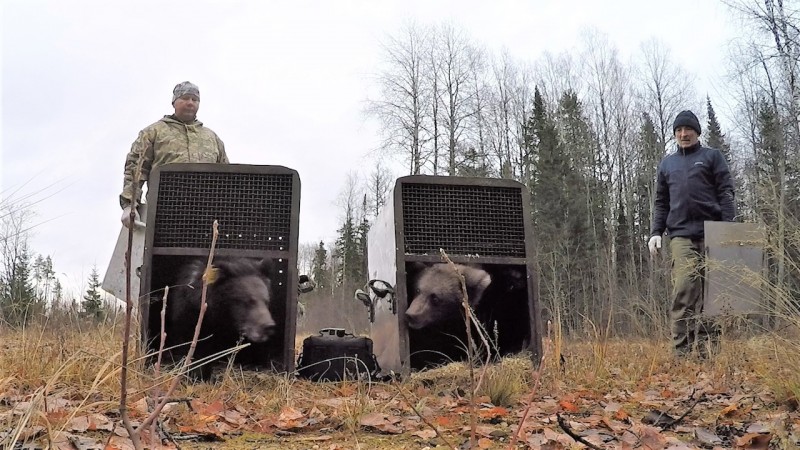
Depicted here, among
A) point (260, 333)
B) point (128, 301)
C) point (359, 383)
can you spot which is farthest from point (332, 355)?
point (128, 301)

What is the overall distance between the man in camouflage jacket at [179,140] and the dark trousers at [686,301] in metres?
3.21

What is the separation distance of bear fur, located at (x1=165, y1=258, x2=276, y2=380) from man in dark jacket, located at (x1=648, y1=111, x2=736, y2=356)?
9.18 feet

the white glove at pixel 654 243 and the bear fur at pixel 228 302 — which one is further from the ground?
the white glove at pixel 654 243

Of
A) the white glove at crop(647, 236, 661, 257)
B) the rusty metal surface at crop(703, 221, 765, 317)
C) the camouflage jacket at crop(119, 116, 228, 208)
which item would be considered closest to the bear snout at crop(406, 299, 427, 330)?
the camouflage jacket at crop(119, 116, 228, 208)

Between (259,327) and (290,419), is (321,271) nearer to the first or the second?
(259,327)

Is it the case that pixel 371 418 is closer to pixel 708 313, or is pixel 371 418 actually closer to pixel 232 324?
pixel 232 324

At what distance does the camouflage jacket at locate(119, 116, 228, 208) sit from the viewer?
4.02 metres

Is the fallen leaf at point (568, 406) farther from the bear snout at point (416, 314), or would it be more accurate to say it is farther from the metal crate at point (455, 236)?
the bear snout at point (416, 314)

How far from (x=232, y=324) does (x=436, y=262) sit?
1109 mm

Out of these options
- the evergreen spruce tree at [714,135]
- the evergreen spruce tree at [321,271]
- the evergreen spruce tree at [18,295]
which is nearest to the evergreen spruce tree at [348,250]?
the evergreen spruce tree at [321,271]

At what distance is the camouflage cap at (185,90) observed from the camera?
422 cm

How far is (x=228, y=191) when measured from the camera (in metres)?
3.42

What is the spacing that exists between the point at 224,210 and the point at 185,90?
123 centimetres

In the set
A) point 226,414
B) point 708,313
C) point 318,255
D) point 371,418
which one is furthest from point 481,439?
point 318,255
